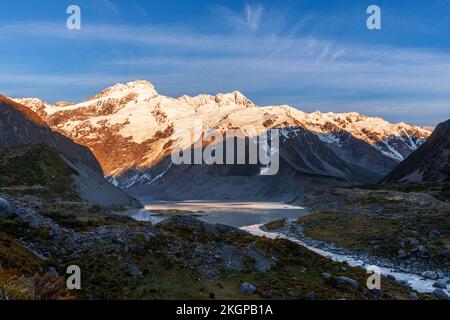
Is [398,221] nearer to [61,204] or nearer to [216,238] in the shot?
[216,238]

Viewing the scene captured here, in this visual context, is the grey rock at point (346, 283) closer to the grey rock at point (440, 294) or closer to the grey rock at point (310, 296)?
the grey rock at point (310, 296)

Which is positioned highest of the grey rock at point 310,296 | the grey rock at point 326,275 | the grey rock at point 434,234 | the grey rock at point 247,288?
the grey rock at point 247,288

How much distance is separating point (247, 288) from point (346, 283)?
8.06 m

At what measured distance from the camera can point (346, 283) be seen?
3419 centimetres

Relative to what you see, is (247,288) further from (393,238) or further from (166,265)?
(393,238)

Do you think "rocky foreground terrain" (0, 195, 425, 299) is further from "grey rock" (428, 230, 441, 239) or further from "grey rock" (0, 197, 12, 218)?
"grey rock" (428, 230, 441, 239)

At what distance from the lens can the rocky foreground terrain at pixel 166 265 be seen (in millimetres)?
30078

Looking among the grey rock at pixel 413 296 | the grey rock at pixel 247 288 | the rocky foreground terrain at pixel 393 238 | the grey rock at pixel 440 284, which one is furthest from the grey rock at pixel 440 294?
the grey rock at pixel 247 288

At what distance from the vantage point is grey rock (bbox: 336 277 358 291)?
111ft

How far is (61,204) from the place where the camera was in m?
116

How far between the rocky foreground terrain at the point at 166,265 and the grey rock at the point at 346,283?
0.07m

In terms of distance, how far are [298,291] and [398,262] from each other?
78.0ft

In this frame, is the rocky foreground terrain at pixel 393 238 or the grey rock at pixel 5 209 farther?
the rocky foreground terrain at pixel 393 238

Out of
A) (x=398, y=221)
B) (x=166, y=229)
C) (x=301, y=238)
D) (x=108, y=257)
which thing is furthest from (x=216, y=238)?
(x=398, y=221)
